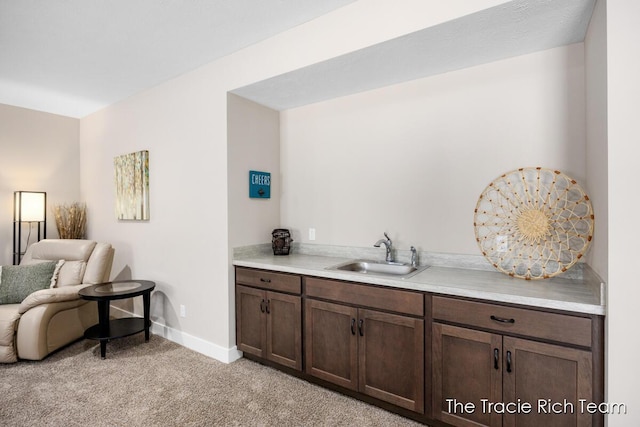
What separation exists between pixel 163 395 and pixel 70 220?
3.02 meters

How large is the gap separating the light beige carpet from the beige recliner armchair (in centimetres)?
14

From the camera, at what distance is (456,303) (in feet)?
6.04

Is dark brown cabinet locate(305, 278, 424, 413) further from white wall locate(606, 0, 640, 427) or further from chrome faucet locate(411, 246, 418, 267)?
white wall locate(606, 0, 640, 427)

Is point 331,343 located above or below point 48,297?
below

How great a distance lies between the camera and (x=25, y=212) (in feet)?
13.0

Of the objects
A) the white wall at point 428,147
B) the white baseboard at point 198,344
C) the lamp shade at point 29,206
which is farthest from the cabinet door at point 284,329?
the lamp shade at point 29,206

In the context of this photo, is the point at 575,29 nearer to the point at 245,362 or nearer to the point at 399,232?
the point at 399,232

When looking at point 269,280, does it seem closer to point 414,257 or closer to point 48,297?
point 414,257

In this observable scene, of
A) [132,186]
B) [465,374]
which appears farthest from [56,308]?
[465,374]

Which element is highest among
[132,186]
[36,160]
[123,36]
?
[123,36]

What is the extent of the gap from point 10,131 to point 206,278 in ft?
10.6

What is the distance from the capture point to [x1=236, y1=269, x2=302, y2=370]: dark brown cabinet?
2504mm

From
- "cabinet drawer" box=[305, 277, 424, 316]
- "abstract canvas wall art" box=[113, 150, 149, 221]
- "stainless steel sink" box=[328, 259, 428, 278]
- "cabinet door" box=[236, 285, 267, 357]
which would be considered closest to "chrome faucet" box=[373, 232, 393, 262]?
"stainless steel sink" box=[328, 259, 428, 278]

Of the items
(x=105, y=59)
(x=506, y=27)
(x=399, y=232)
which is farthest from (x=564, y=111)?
(x=105, y=59)
